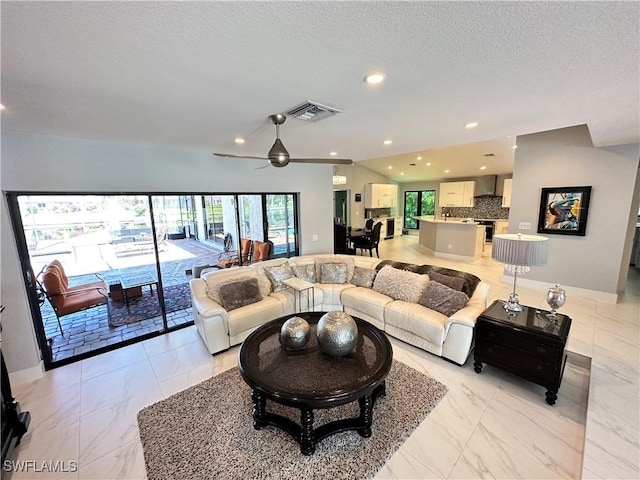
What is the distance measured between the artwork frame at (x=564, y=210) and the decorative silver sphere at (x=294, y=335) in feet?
16.7

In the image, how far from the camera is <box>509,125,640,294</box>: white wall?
13.4 ft

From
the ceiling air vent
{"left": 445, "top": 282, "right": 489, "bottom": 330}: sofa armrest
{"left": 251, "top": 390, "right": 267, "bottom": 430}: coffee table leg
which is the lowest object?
{"left": 251, "top": 390, "right": 267, "bottom": 430}: coffee table leg

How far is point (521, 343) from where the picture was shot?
2.42 m

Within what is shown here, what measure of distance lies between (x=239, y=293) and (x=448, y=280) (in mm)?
2745

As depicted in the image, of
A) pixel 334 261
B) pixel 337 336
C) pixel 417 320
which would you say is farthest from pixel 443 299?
pixel 334 261

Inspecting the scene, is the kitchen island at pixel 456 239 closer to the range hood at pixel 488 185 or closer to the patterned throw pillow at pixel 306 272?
the range hood at pixel 488 185

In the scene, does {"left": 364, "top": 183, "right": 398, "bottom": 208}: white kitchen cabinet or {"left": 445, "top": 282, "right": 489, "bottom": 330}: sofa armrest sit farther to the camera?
{"left": 364, "top": 183, "right": 398, "bottom": 208}: white kitchen cabinet

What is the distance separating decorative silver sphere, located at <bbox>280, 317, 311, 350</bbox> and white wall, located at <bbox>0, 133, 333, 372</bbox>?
2.68 metres

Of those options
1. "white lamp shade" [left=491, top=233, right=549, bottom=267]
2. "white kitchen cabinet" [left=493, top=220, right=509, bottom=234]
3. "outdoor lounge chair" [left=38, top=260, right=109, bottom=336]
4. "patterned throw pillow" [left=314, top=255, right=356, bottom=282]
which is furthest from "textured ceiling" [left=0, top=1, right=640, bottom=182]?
"white kitchen cabinet" [left=493, top=220, right=509, bottom=234]

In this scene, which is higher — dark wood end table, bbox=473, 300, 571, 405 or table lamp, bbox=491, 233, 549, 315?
table lamp, bbox=491, 233, 549, 315

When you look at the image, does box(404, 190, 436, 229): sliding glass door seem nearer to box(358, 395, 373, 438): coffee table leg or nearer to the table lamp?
the table lamp

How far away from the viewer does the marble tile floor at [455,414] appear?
1.80 metres

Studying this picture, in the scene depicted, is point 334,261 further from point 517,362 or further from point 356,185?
point 356,185

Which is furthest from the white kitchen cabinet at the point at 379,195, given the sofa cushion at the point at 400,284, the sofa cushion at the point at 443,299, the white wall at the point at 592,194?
the sofa cushion at the point at 443,299
